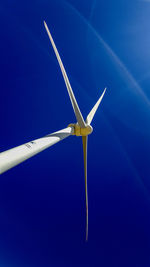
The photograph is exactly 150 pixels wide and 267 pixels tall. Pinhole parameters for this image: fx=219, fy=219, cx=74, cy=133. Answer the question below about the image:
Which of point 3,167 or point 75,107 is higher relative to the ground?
point 75,107

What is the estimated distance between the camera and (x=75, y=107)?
31.8ft

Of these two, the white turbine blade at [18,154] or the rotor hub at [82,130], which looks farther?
the rotor hub at [82,130]

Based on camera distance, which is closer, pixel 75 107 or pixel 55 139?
→ pixel 55 139

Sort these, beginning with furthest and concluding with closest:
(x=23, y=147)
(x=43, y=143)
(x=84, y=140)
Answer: (x=84, y=140), (x=43, y=143), (x=23, y=147)

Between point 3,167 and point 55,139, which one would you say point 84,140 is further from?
point 3,167

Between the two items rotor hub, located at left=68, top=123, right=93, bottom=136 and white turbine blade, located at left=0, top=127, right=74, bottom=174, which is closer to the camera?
white turbine blade, located at left=0, top=127, right=74, bottom=174

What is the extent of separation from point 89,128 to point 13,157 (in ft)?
21.1

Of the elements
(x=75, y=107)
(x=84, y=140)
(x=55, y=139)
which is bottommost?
(x=55, y=139)

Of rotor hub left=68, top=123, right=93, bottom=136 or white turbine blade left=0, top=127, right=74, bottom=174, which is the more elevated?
rotor hub left=68, top=123, right=93, bottom=136

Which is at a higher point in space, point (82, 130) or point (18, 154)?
point (82, 130)

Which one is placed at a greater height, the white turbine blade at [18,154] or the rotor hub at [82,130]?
the rotor hub at [82,130]

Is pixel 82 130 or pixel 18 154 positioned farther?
pixel 82 130

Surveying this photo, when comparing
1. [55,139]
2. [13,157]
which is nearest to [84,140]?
[55,139]

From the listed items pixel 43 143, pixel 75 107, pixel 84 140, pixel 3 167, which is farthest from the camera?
pixel 84 140
